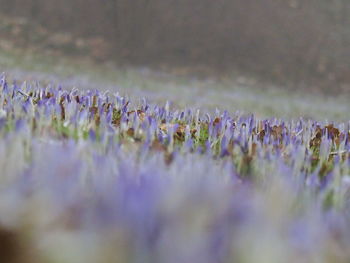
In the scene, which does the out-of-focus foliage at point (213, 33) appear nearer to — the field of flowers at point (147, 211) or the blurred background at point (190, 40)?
the blurred background at point (190, 40)

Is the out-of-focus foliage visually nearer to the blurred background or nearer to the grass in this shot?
the blurred background

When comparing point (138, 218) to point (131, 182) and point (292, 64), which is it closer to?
point (131, 182)

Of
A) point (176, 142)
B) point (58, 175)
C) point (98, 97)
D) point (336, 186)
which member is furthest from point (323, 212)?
point (98, 97)

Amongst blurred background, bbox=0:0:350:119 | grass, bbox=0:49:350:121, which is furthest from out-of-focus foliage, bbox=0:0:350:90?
grass, bbox=0:49:350:121

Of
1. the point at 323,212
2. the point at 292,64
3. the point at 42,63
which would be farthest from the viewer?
the point at 292,64

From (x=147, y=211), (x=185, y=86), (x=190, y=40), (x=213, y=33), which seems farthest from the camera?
(x=213, y=33)

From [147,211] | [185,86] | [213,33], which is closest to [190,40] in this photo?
[213,33]

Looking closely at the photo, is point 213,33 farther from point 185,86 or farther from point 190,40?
point 185,86
